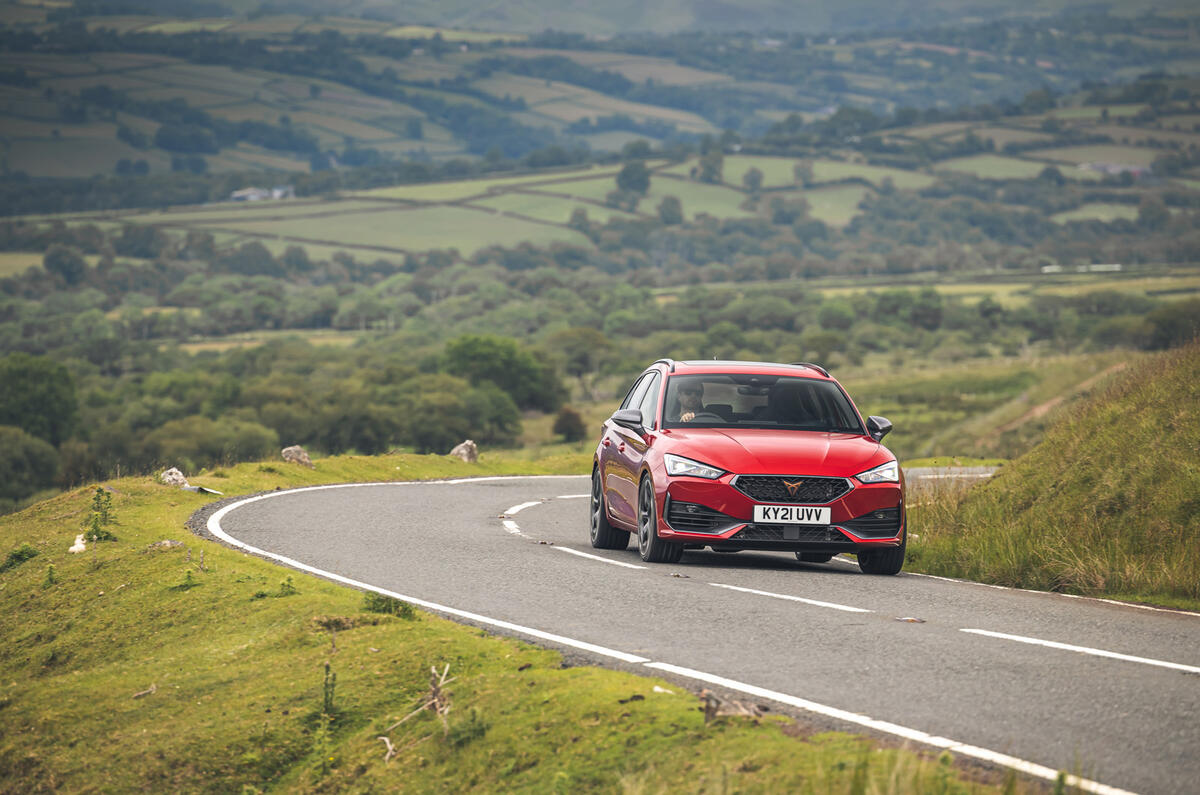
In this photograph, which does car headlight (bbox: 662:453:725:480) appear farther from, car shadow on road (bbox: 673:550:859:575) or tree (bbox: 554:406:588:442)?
tree (bbox: 554:406:588:442)

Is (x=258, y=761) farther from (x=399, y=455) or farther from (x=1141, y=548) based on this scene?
(x=399, y=455)

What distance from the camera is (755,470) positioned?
1242 cm

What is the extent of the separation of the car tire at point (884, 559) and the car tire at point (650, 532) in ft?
5.79

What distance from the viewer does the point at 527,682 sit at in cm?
787

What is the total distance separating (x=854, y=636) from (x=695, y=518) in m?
3.42

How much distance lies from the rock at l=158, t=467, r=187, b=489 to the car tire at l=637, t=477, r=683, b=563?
9.56 metres

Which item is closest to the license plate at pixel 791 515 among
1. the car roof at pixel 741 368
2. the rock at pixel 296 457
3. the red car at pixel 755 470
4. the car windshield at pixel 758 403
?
the red car at pixel 755 470

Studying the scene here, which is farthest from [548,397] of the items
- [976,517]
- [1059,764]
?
[1059,764]

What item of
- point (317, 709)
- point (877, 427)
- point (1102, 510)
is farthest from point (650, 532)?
point (317, 709)

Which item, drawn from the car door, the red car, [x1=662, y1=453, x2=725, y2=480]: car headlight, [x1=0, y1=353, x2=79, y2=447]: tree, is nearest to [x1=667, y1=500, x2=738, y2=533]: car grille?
the red car

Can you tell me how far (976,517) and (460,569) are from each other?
6.13 metres

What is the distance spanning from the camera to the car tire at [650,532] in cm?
1287

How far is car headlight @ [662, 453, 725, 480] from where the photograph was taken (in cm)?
1251

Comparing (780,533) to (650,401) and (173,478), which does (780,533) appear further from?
(173,478)
